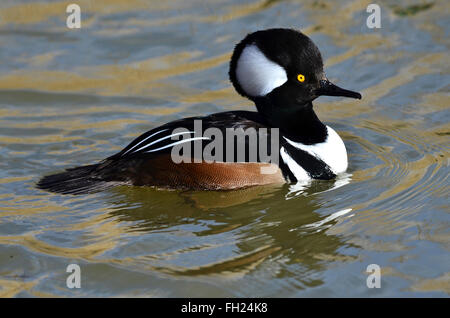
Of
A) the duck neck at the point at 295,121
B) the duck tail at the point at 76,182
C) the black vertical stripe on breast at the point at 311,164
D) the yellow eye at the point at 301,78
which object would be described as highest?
the yellow eye at the point at 301,78

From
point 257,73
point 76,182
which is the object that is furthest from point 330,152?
point 76,182

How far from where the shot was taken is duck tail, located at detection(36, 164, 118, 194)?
→ 24.6 feet

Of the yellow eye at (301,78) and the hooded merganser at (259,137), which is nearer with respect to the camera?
the hooded merganser at (259,137)

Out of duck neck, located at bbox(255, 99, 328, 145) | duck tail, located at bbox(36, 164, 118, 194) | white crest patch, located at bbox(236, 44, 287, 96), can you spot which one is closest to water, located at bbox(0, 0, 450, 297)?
duck tail, located at bbox(36, 164, 118, 194)

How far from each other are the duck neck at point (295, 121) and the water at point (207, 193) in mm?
505

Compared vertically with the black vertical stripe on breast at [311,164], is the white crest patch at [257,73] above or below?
above

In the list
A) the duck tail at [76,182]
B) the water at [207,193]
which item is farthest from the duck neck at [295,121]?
the duck tail at [76,182]

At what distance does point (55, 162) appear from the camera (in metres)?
8.42

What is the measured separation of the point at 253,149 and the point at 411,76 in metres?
3.68

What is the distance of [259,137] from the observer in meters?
7.36

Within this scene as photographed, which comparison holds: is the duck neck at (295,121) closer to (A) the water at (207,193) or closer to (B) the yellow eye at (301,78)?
(B) the yellow eye at (301,78)

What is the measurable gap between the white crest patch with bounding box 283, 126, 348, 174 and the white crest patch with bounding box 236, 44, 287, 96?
59cm

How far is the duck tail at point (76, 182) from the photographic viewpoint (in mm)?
7504
